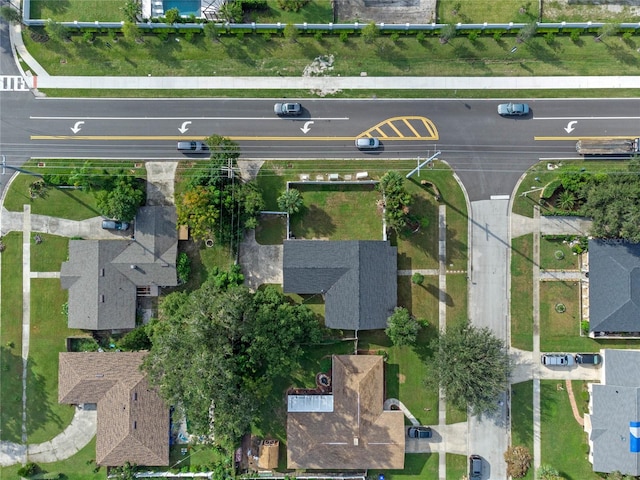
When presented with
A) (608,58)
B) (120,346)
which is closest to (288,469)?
(120,346)

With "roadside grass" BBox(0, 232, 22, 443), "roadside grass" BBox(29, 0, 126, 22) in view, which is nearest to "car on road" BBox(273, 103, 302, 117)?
"roadside grass" BBox(29, 0, 126, 22)

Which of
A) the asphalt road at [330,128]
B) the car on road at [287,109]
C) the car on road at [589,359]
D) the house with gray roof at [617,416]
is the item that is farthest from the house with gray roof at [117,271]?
the house with gray roof at [617,416]

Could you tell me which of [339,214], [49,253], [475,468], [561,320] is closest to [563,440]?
[475,468]

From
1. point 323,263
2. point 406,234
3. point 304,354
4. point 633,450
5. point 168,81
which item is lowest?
point 633,450

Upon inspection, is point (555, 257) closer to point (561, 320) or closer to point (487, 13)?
point (561, 320)

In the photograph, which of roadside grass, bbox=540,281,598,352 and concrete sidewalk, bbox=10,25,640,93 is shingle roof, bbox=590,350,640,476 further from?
concrete sidewalk, bbox=10,25,640,93

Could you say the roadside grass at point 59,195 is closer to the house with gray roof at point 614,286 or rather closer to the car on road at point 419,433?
the car on road at point 419,433

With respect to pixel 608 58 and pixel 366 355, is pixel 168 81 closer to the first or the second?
pixel 366 355
